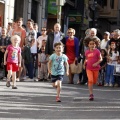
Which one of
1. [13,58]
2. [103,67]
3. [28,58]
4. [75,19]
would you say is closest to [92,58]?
[13,58]

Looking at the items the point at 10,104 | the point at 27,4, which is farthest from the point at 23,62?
the point at 27,4

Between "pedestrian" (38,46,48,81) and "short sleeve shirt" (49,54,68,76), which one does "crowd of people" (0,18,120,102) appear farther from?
"short sleeve shirt" (49,54,68,76)

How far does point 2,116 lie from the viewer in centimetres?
1093

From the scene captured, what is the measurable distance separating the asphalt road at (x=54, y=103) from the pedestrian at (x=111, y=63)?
1300 mm

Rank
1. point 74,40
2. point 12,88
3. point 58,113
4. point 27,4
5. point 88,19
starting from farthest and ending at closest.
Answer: point 88,19
point 27,4
point 74,40
point 12,88
point 58,113

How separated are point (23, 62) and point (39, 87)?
8.83 ft

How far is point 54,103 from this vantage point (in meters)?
13.2

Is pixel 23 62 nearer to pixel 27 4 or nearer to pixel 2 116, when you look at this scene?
pixel 2 116

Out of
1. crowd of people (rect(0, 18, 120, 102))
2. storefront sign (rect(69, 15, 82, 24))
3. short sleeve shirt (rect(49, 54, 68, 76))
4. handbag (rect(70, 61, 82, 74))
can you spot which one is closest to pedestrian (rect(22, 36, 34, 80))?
crowd of people (rect(0, 18, 120, 102))

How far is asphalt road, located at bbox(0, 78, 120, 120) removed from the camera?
37.2ft

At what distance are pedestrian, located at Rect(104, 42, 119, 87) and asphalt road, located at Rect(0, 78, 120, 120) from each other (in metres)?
1.30

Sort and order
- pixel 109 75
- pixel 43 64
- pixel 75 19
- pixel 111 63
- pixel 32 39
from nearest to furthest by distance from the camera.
Answer: pixel 109 75 → pixel 111 63 → pixel 43 64 → pixel 32 39 → pixel 75 19

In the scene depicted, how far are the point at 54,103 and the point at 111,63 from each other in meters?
6.18

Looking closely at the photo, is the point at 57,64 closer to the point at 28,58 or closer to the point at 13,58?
the point at 13,58
